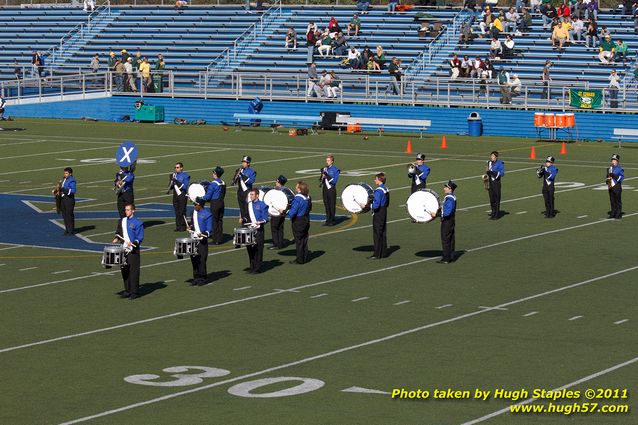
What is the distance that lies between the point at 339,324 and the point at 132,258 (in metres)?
3.99

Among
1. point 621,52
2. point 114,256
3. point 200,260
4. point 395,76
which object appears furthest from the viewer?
point 395,76

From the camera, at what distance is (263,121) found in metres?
58.7

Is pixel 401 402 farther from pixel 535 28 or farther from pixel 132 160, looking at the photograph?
pixel 535 28

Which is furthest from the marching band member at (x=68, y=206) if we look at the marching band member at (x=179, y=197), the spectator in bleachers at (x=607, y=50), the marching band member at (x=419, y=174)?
the spectator in bleachers at (x=607, y=50)

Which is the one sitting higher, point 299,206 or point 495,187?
point 299,206

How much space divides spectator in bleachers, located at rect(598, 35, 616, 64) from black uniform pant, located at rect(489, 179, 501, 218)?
25642mm

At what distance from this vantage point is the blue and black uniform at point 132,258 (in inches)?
889

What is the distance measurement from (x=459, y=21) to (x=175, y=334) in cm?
4498

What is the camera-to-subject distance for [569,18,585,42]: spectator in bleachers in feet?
193

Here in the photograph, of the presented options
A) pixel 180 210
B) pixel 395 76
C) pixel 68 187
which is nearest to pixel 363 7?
pixel 395 76

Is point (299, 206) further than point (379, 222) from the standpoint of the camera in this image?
No

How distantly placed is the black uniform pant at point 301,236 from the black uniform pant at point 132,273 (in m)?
4.19

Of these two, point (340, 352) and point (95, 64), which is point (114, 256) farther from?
point (95, 64)

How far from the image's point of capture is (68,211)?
3000 centimetres
